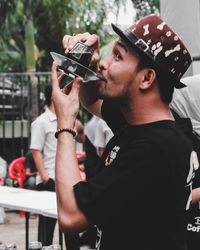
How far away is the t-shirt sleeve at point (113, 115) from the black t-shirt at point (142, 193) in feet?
1.37

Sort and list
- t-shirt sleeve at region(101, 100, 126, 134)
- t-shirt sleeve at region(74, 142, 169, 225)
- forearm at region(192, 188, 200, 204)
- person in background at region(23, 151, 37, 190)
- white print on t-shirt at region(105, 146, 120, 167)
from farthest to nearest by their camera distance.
A: person in background at region(23, 151, 37, 190)
forearm at region(192, 188, 200, 204)
t-shirt sleeve at region(101, 100, 126, 134)
white print on t-shirt at region(105, 146, 120, 167)
t-shirt sleeve at region(74, 142, 169, 225)

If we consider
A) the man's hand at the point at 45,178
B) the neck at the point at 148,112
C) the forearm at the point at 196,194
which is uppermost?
Result: the neck at the point at 148,112

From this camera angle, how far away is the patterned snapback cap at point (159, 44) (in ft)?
6.18

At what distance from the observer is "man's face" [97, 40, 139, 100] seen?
189 centimetres

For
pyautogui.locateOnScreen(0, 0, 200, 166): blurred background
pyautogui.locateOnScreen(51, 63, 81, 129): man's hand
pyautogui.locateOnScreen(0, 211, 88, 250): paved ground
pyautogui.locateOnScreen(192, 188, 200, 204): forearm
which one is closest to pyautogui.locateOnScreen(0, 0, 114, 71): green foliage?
pyautogui.locateOnScreen(0, 0, 200, 166): blurred background

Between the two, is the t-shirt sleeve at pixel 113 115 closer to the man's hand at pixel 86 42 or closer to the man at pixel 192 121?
the man's hand at pixel 86 42

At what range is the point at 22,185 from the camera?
8438 millimetres

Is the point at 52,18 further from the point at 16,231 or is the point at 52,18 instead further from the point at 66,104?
the point at 66,104

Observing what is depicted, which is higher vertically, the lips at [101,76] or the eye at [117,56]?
the eye at [117,56]

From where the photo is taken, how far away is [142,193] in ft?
5.80

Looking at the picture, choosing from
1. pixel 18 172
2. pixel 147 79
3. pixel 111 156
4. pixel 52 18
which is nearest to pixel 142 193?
pixel 111 156

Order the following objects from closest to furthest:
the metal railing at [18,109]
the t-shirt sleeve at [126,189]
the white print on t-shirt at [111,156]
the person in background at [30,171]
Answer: the t-shirt sleeve at [126,189] → the white print on t-shirt at [111,156] → the person in background at [30,171] → the metal railing at [18,109]

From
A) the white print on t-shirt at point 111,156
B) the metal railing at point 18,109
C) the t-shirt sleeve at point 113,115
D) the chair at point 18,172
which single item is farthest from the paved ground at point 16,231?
the white print on t-shirt at point 111,156

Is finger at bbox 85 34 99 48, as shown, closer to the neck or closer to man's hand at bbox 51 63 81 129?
man's hand at bbox 51 63 81 129
